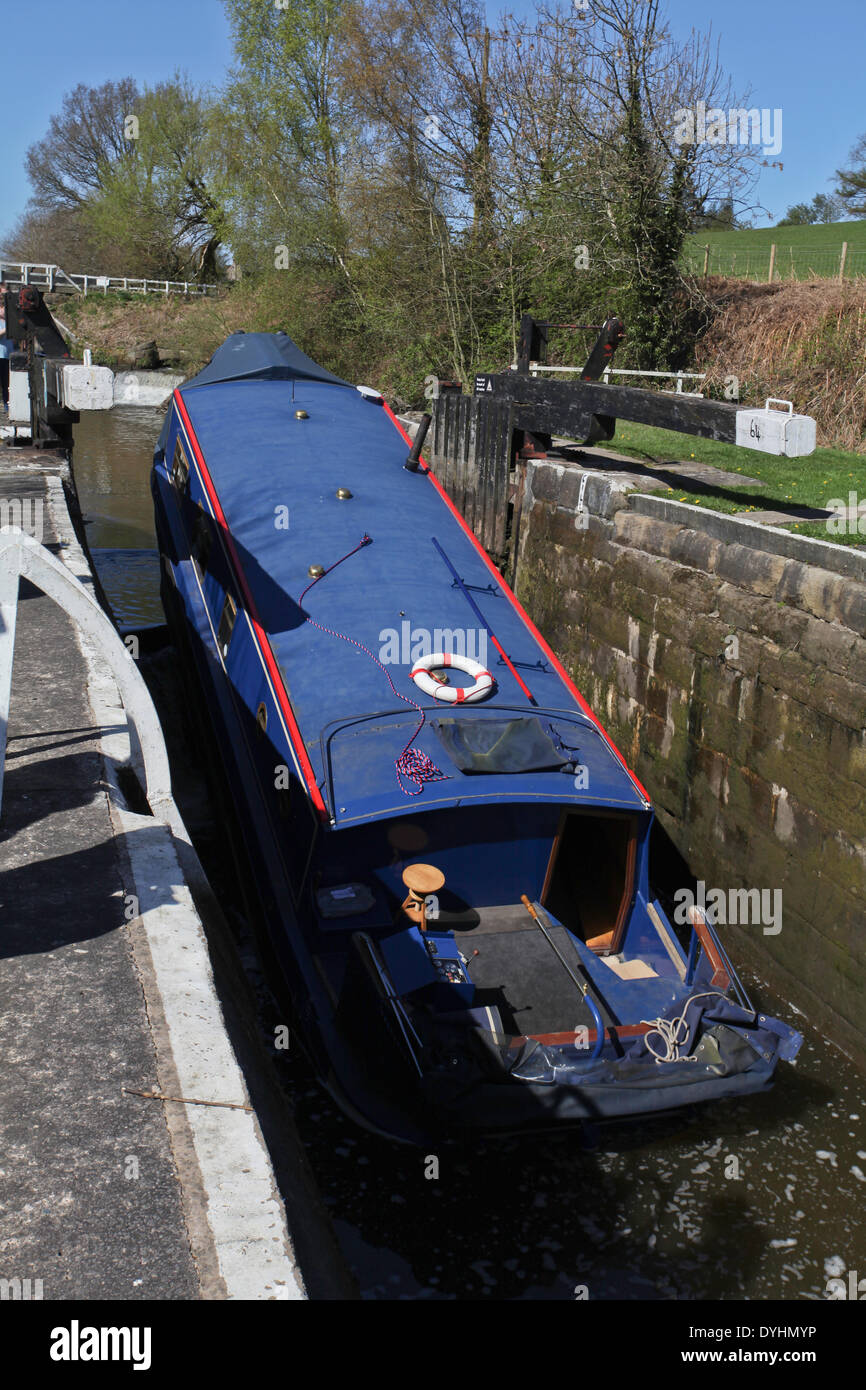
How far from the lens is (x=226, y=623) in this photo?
8125mm

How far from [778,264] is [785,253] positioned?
4.78 meters

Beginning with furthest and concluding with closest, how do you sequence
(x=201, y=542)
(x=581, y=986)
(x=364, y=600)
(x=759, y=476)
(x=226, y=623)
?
(x=759, y=476) → (x=201, y=542) → (x=226, y=623) → (x=364, y=600) → (x=581, y=986)

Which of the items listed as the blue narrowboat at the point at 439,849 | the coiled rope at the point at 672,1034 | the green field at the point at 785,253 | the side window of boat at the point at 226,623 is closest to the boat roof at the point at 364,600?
the blue narrowboat at the point at 439,849

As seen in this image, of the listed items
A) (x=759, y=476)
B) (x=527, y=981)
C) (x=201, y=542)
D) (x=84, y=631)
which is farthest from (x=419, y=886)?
(x=759, y=476)

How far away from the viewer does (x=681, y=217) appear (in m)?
19.2

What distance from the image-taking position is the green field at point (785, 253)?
2186cm

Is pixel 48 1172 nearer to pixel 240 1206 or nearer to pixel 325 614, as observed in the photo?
pixel 240 1206

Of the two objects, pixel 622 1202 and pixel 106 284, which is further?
pixel 106 284

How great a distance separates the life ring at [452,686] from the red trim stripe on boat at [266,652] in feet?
2.74

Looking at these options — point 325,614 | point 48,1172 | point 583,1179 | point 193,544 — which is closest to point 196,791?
point 193,544

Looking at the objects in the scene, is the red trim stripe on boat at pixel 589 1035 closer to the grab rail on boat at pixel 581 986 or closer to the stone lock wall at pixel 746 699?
the grab rail on boat at pixel 581 986

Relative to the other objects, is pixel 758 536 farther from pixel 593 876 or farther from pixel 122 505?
pixel 122 505

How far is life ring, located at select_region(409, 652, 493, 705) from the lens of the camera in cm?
658

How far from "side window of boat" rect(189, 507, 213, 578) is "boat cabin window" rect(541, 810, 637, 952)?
3.91 m
